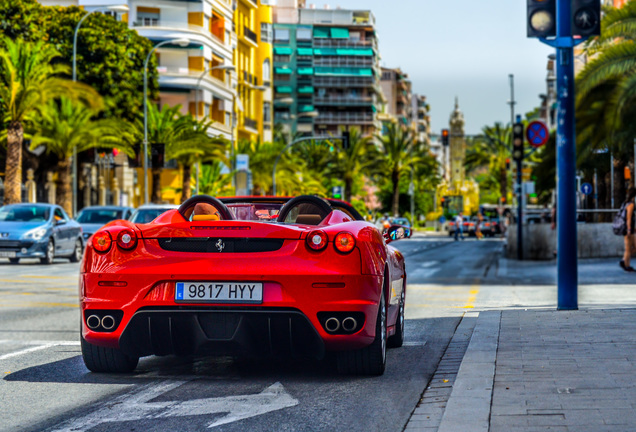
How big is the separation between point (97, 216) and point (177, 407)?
28.8 m

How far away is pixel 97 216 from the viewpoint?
3444cm

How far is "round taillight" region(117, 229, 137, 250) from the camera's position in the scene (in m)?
6.97

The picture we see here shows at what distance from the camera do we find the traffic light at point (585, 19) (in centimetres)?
1152

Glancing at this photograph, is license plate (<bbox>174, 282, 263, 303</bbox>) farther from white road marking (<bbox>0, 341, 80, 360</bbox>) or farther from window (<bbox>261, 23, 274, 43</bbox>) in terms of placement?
window (<bbox>261, 23, 274, 43</bbox>)

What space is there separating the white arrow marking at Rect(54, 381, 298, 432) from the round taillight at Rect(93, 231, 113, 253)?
3.02ft

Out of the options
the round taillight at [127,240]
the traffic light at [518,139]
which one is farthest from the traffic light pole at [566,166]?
the traffic light at [518,139]

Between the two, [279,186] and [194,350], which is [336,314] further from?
[279,186]

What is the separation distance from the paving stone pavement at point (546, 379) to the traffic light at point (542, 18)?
9.93 feet

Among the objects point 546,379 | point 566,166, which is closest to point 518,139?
point 566,166

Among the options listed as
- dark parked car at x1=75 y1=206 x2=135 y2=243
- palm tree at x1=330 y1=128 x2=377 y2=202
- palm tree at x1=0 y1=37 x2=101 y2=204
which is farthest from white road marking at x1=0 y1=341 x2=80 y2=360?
palm tree at x1=330 y1=128 x2=377 y2=202

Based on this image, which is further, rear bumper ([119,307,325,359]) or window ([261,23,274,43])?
window ([261,23,274,43])

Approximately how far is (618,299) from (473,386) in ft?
29.5

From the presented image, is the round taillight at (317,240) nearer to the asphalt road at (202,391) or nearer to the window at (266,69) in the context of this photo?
the asphalt road at (202,391)

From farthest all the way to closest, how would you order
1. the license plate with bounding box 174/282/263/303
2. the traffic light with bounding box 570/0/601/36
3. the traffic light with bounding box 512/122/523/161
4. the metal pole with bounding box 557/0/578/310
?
the traffic light with bounding box 512/122/523/161 → the metal pole with bounding box 557/0/578/310 → the traffic light with bounding box 570/0/601/36 → the license plate with bounding box 174/282/263/303
